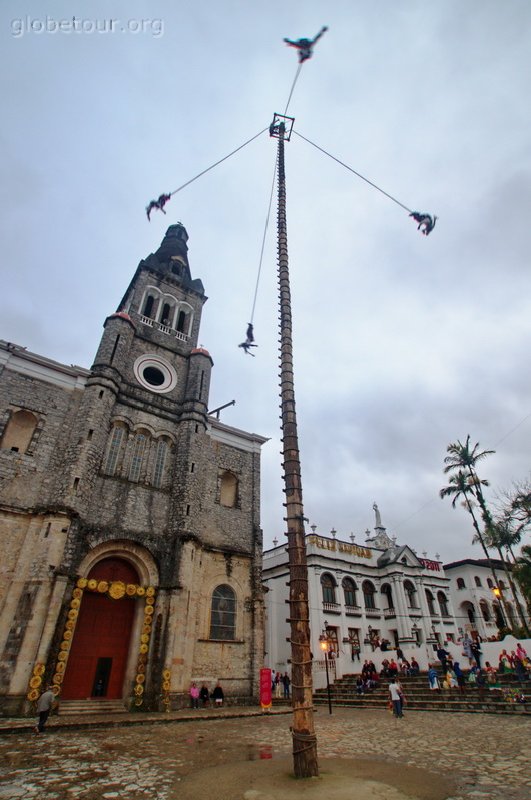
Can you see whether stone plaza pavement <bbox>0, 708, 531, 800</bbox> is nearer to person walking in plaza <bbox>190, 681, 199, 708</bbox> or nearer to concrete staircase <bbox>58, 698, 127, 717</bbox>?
concrete staircase <bbox>58, 698, 127, 717</bbox>

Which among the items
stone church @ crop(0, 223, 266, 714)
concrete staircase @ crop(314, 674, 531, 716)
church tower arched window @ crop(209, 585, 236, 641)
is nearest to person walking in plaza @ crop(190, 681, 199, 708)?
stone church @ crop(0, 223, 266, 714)

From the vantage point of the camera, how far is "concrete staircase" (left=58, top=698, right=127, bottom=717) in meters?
15.0

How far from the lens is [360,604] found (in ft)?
106

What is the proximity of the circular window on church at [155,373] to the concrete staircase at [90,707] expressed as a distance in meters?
14.5

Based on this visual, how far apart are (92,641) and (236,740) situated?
367 inches

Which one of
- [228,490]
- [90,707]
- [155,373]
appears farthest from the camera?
[155,373]

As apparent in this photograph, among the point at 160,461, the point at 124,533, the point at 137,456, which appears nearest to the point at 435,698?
the point at 124,533

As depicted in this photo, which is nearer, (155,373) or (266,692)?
(266,692)

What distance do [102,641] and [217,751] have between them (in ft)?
34.0

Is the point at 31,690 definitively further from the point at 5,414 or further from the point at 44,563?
the point at 5,414

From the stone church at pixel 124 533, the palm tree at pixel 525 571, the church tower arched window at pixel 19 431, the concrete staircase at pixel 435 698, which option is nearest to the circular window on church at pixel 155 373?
the stone church at pixel 124 533

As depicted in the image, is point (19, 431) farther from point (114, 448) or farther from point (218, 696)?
point (218, 696)

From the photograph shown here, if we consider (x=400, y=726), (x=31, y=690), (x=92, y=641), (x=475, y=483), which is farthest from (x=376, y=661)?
(x=31, y=690)

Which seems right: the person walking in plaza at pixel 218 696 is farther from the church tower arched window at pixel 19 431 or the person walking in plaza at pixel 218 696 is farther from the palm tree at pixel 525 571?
the palm tree at pixel 525 571
